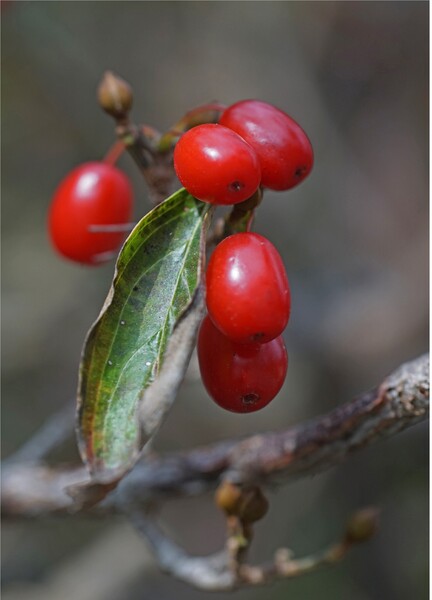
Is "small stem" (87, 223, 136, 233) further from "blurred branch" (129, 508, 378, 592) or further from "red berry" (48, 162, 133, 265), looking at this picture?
"blurred branch" (129, 508, 378, 592)

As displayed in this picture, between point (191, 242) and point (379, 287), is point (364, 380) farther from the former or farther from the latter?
point (191, 242)

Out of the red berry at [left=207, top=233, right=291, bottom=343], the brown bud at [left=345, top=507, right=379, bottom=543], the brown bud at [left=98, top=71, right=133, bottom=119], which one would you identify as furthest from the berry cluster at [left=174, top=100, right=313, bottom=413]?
the brown bud at [left=345, top=507, right=379, bottom=543]

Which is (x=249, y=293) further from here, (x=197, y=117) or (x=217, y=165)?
(x=197, y=117)

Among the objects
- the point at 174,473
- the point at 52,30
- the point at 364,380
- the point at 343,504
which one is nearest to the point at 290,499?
the point at 343,504

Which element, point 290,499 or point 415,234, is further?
point 415,234

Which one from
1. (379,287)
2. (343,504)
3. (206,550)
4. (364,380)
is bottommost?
(206,550)

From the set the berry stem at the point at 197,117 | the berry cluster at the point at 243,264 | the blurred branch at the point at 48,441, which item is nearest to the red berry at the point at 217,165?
the berry cluster at the point at 243,264
